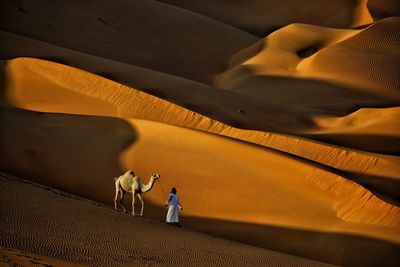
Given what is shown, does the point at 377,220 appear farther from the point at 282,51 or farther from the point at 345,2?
the point at 345,2

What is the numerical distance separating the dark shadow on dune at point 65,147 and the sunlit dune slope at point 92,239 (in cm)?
325

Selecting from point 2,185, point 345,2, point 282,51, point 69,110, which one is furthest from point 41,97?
point 345,2

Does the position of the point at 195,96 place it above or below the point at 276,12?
below

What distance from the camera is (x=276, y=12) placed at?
180 ft

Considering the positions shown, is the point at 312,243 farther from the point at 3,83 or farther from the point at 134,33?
the point at 134,33

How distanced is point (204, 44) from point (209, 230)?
1122 inches

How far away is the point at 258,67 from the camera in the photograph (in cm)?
3719

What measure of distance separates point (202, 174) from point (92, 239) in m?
7.37

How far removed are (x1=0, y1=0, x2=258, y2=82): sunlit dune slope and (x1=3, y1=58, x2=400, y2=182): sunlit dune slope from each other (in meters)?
9.45

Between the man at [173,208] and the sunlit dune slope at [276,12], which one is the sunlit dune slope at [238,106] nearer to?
the man at [173,208]

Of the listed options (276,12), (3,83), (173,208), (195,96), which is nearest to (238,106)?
(195,96)

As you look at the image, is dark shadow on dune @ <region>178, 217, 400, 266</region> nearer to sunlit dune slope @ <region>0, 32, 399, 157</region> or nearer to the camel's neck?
the camel's neck

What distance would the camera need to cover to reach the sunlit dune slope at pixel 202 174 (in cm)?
1566

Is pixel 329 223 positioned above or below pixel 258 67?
below
